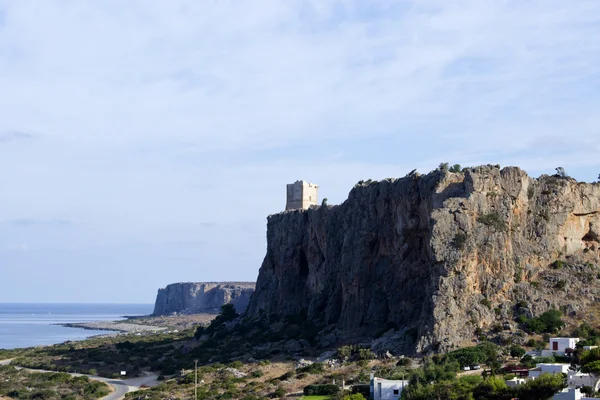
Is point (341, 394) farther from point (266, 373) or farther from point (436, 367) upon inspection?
point (266, 373)

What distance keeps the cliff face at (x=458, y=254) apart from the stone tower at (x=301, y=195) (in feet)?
66.4

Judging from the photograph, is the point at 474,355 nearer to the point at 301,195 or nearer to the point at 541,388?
the point at 541,388

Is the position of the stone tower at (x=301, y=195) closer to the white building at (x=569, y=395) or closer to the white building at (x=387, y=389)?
the white building at (x=387, y=389)

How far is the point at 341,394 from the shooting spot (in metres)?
52.4

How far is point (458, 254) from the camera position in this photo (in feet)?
212

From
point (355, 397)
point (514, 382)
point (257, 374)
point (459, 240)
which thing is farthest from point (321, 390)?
point (459, 240)

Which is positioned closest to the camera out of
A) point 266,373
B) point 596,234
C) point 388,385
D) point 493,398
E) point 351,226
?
point 493,398

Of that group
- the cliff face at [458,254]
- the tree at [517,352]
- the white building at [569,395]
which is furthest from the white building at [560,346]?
the white building at [569,395]

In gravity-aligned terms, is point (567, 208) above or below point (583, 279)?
above

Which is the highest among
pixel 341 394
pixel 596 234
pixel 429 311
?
pixel 596 234

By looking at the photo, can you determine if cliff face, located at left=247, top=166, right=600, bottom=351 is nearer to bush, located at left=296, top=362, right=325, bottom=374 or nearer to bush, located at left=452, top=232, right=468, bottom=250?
bush, located at left=452, top=232, right=468, bottom=250

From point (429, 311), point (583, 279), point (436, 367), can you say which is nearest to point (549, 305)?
point (583, 279)

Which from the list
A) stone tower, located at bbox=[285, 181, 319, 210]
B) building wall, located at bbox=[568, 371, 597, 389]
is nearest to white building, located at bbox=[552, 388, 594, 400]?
building wall, located at bbox=[568, 371, 597, 389]

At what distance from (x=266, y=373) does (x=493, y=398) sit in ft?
87.3
